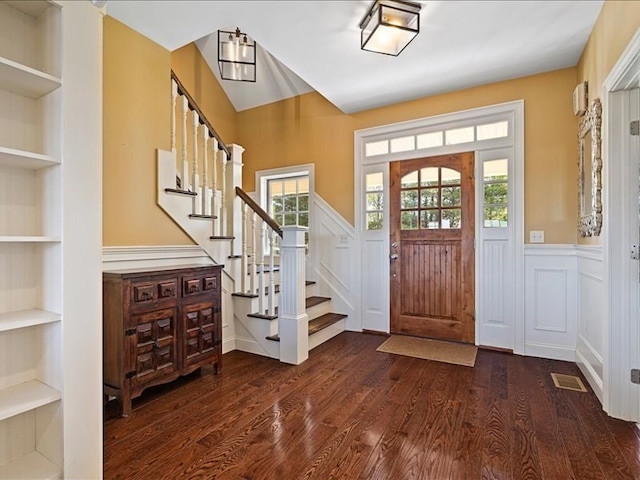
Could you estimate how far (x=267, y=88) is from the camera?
15.0 ft

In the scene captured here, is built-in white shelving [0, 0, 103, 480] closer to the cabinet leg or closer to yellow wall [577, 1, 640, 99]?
the cabinet leg

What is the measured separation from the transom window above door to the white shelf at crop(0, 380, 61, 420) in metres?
3.25

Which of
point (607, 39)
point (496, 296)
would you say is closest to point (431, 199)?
point (496, 296)

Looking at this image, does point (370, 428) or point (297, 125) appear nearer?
point (370, 428)

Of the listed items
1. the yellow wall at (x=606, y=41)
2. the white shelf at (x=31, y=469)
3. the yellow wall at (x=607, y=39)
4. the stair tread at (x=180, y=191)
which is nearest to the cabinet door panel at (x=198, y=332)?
the stair tread at (x=180, y=191)

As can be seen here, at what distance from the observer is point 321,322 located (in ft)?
12.0

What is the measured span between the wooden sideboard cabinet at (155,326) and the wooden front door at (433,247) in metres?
2.09

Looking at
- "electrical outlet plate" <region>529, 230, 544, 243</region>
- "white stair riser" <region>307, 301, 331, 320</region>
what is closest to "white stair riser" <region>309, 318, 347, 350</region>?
"white stair riser" <region>307, 301, 331, 320</region>

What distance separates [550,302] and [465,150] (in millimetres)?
1668

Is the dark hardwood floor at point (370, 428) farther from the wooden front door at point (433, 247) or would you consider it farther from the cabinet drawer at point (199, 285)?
the wooden front door at point (433, 247)

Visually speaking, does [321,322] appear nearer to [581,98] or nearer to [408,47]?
[408,47]

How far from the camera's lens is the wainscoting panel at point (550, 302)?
9.97 ft

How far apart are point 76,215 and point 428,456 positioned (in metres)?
1.98

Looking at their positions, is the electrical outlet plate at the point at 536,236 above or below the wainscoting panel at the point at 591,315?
above
